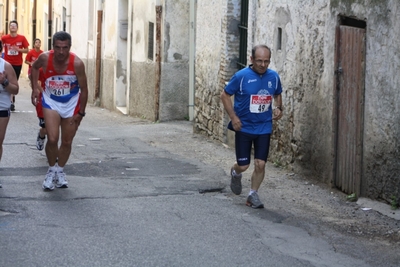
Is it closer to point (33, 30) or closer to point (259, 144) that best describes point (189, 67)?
point (259, 144)

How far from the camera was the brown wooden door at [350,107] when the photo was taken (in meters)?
9.66

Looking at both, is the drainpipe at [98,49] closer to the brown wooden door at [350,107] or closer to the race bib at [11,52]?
the race bib at [11,52]

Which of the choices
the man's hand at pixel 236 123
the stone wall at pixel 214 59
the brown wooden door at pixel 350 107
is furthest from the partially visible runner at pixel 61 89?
the stone wall at pixel 214 59

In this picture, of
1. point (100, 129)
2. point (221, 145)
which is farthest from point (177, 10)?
point (221, 145)

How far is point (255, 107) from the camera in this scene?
907 cm

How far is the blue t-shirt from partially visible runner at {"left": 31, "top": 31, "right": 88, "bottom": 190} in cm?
159

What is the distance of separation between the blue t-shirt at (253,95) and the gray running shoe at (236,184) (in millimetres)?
627

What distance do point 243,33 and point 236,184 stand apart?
5.10 meters

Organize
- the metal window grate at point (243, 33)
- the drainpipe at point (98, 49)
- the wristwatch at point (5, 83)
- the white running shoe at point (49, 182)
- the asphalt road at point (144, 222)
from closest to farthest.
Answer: the asphalt road at point (144, 222)
the wristwatch at point (5, 83)
the white running shoe at point (49, 182)
the metal window grate at point (243, 33)
the drainpipe at point (98, 49)

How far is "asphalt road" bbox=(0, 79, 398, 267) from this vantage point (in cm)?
695

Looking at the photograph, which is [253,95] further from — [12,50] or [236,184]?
[12,50]

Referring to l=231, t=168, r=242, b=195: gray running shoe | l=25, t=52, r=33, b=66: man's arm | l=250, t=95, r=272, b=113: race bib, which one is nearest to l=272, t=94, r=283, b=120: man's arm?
l=250, t=95, r=272, b=113: race bib

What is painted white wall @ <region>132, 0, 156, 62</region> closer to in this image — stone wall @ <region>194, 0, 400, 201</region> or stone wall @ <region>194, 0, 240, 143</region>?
stone wall @ <region>194, 0, 240, 143</region>

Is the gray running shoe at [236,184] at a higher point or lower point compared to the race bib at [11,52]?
lower
